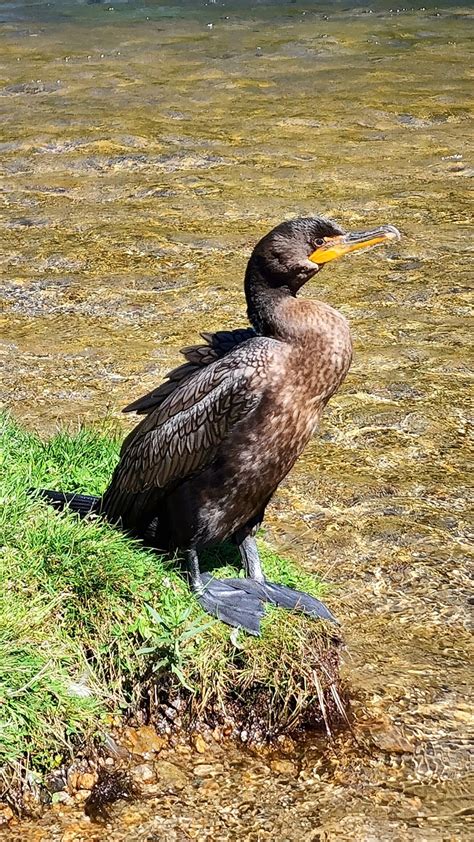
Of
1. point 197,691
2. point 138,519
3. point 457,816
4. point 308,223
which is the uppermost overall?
point 308,223

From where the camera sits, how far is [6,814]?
141 inches

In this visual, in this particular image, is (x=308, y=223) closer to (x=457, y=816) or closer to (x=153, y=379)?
(x=457, y=816)

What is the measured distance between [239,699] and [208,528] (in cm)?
57

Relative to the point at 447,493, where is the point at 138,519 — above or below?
above

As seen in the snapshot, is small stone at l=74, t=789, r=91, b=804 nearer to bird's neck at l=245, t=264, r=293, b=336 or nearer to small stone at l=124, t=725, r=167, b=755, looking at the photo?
small stone at l=124, t=725, r=167, b=755

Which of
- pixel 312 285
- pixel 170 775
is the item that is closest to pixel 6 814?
pixel 170 775

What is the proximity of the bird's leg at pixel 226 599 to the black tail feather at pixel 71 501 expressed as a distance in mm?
464

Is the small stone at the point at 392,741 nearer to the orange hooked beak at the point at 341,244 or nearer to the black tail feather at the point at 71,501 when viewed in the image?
the black tail feather at the point at 71,501

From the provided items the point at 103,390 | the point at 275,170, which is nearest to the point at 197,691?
the point at 103,390

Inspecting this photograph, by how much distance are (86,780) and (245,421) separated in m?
1.20

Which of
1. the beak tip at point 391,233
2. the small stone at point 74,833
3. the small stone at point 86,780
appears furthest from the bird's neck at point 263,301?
the small stone at point 74,833

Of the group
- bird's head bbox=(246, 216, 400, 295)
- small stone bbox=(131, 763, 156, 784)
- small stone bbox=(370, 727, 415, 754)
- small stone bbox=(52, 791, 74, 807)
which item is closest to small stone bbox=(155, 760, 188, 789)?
small stone bbox=(131, 763, 156, 784)

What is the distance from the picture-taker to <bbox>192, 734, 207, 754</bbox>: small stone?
3.94 m

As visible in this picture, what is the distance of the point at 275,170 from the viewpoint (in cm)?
1053
